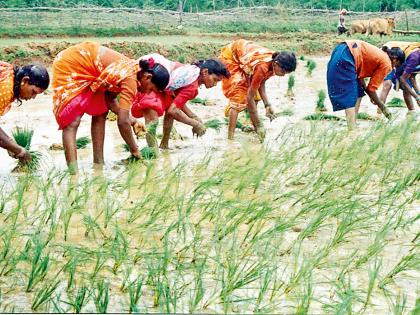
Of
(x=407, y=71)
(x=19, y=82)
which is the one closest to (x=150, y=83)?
(x=19, y=82)

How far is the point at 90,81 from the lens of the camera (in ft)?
13.9

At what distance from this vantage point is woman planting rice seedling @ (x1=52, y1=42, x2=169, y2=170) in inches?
164

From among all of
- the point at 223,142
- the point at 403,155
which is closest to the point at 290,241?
the point at 403,155

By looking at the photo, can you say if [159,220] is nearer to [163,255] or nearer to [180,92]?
[163,255]

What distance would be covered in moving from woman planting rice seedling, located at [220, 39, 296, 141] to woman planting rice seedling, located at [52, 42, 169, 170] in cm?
145

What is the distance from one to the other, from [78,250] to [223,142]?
3.49 meters

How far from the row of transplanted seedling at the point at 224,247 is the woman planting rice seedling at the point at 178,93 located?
112 cm

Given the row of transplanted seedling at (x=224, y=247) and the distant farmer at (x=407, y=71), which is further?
the distant farmer at (x=407, y=71)

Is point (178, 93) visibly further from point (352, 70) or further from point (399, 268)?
point (399, 268)

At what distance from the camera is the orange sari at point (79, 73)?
165 inches

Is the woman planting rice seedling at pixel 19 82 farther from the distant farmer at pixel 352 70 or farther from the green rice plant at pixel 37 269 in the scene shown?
the distant farmer at pixel 352 70


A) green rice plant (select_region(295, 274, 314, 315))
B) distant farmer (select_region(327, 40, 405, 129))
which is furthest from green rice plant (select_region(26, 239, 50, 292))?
distant farmer (select_region(327, 40, 405, 129))

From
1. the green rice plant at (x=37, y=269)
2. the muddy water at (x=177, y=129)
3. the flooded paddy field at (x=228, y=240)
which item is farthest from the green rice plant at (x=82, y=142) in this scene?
the green rice plant at (x=37, y=269)

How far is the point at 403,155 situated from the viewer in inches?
173
